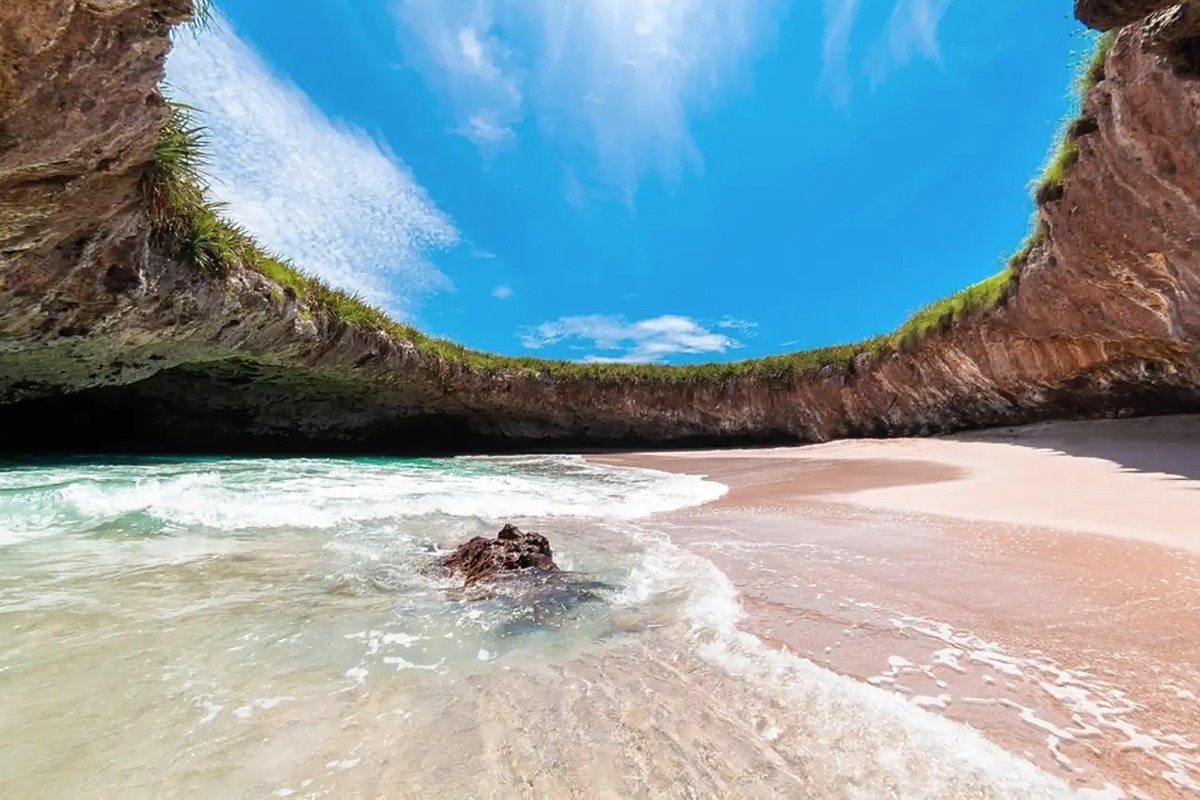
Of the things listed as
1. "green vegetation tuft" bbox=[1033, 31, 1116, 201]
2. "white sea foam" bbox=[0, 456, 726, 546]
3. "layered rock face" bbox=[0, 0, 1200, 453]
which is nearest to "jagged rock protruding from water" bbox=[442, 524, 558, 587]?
"white sea foam" bbox=[0, 456, 726, 546]

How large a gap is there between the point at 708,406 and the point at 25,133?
57.5 ft

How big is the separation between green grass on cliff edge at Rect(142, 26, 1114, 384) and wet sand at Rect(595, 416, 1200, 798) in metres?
5.14

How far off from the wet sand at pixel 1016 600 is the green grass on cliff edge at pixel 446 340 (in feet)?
16.9

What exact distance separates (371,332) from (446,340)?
3.88 m

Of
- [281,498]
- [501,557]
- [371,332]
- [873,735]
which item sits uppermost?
[371,332]

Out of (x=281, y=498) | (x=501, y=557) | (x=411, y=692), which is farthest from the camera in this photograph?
(x=281, y=498)

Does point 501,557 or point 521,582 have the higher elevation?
point 501,557

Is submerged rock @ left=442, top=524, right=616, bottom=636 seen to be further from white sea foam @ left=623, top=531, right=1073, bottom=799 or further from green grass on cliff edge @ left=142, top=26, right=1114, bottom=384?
green grass on cliff edge @ left=142, top=26, right=1114, bottom=384

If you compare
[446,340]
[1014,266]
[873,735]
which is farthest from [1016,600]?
[446,340]

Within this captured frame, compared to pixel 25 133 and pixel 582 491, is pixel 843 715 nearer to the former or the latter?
pixel 582 491

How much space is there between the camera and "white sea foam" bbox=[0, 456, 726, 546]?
4.40 meters

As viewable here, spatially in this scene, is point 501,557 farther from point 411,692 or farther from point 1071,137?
point 1071,137

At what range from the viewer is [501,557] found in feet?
10.5

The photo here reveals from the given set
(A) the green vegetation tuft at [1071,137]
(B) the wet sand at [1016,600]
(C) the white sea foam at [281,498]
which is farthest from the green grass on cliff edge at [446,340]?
(B) the wet sand at [1016,600]
